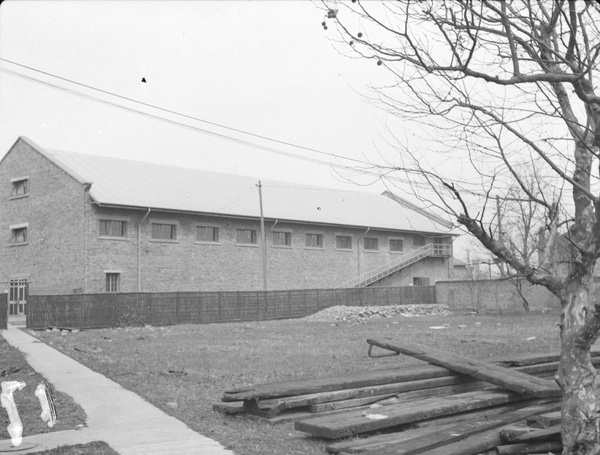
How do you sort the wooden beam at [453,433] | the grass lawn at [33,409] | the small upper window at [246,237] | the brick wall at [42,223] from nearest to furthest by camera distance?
the wooden beam at [453,433] → the grass lawn at [33,409] → the brick wall at [42,223] → the small upper window at [246,237]

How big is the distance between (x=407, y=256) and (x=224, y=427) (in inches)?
1785

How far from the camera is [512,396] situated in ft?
29.1

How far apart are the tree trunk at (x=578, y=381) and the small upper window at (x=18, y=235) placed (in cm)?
4071

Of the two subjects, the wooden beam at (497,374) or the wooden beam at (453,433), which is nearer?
the wooden beam at (453,433)

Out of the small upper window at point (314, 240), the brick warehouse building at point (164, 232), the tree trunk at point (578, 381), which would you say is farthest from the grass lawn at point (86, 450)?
the small upper window at point (314, 240)

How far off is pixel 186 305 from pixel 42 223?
11.7 metres

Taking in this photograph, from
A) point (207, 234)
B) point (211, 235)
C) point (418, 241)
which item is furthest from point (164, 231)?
point (418, 241)

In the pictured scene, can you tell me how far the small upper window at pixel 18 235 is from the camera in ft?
139

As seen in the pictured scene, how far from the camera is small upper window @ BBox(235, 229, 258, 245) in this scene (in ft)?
144

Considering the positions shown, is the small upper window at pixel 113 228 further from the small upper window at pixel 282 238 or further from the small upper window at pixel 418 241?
the small upper window at pixel 418 241

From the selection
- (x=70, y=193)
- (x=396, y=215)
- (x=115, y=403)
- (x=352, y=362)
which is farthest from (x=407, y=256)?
(x=115, y=403)

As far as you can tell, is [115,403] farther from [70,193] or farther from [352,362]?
[70,193]

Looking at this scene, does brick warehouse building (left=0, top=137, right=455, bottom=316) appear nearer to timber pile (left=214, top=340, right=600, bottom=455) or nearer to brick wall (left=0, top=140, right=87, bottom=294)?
brick wall (left=0, top=140, right=87, bottom=294)

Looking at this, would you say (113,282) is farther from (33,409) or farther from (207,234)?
(33,409)
